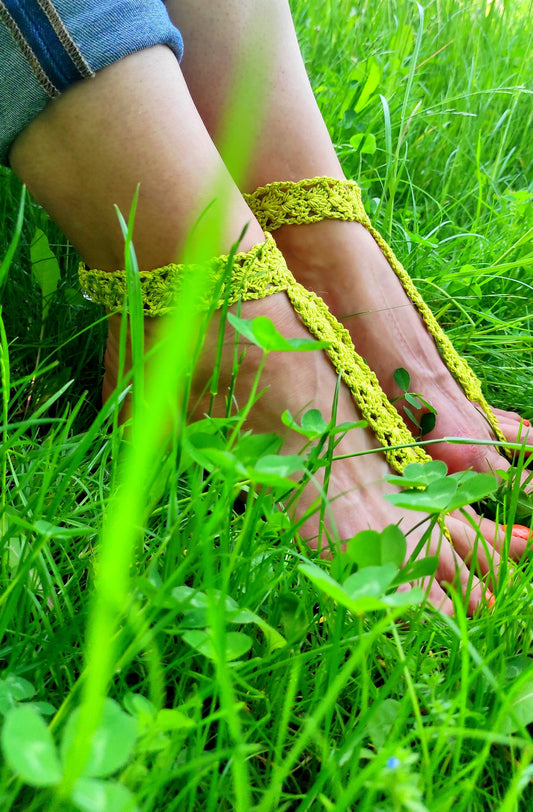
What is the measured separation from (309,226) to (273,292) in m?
0.30

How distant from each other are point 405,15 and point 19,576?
2.30m

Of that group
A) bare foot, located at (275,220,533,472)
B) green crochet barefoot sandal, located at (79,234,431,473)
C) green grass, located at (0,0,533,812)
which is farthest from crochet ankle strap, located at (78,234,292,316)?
bare foot, located at (275,220,533,472)

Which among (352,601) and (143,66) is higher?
(143,66)

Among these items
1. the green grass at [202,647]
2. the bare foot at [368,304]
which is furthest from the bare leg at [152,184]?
the bare foot at [368,304]

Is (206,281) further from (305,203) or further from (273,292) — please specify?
(305,203)

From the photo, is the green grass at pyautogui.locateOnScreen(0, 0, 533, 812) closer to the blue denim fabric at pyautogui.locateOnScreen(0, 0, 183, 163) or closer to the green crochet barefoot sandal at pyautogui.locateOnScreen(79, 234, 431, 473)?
the green crochet barefoot sandal at pyautogui.locateOnScreen(79, 234, 431, 473)

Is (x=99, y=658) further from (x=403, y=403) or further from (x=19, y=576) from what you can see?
(x=403, y=403)

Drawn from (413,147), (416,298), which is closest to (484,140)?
(413,147)

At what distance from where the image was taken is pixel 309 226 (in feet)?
3.89

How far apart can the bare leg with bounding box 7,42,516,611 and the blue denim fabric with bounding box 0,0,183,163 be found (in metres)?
0.02

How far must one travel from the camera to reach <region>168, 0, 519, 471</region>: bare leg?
1.16 m

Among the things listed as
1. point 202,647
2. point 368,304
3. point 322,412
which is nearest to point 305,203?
point 368,304

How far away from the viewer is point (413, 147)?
1.85 meters

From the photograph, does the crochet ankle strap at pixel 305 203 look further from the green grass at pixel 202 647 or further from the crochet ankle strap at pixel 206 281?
the green grass at pixel 202 647
